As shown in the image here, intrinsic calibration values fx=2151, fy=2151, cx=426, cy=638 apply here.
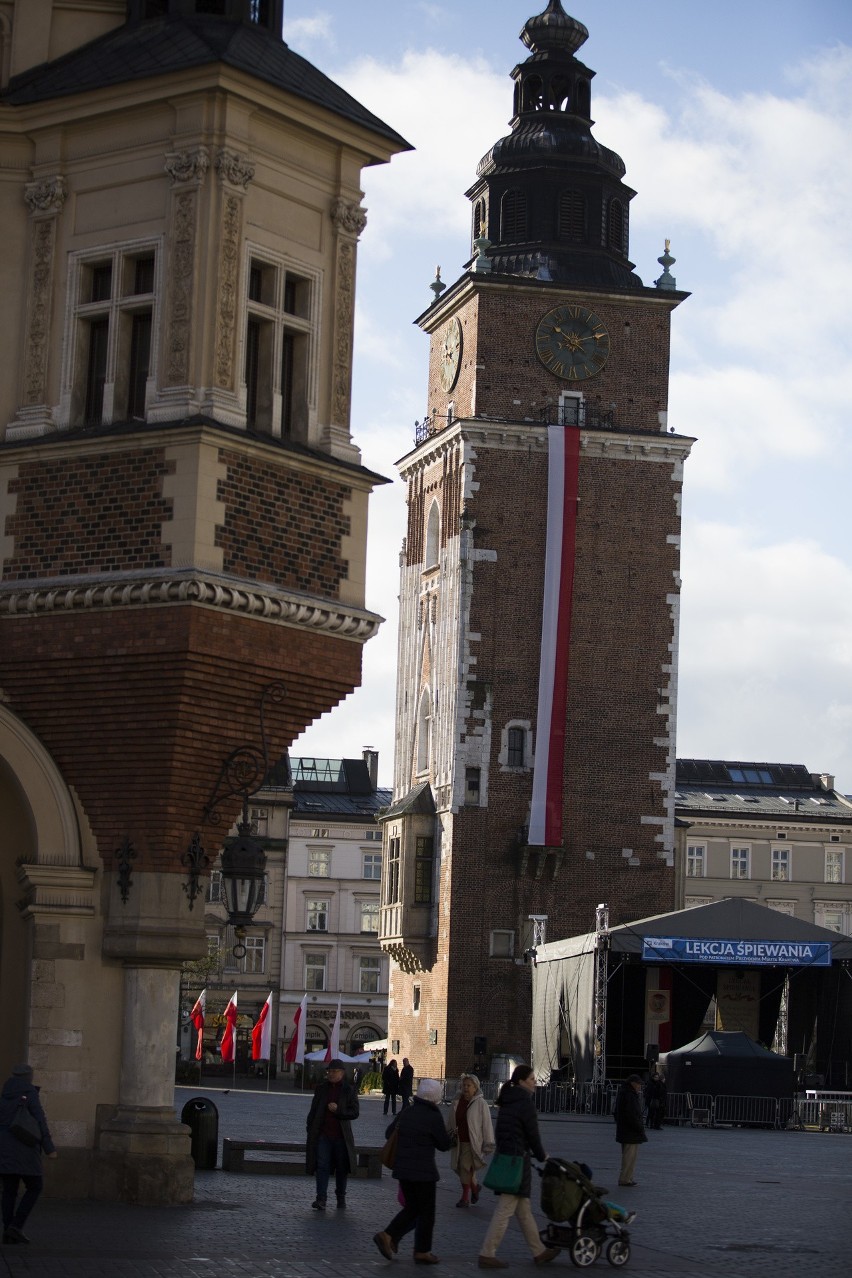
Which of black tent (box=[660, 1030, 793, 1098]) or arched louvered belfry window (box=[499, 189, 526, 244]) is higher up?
arched louvered belfry window (box=[499, 189, 526, 244])

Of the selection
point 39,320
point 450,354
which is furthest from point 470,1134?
point 450,354

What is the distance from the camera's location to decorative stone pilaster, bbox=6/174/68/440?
21484mm

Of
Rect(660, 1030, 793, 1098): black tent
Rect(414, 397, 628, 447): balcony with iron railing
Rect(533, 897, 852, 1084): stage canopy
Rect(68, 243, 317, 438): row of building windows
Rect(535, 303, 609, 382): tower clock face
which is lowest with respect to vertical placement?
Rect(660, 1030, 793, 1098): black tent

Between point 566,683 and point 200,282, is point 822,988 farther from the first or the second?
point 200,282

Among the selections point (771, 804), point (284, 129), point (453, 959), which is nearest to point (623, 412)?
point (453, 959)

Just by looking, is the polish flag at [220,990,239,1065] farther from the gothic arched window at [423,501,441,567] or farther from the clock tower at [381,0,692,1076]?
the gothic arched window at [423,501,441,567]

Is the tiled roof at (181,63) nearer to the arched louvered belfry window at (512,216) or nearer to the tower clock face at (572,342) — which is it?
the tower clock face at (572,342)

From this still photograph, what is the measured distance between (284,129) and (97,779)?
6704 millimetres

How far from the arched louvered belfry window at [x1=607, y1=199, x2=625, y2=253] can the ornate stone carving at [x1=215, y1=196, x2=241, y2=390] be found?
5433 centimetres

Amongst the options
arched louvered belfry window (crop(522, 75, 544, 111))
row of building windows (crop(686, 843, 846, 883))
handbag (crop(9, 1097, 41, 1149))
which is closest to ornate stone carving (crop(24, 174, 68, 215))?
handbag (crop(9, 1097, 41, 1149))

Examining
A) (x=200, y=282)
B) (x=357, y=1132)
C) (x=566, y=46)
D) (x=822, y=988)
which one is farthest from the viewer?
(x=566, y=46)

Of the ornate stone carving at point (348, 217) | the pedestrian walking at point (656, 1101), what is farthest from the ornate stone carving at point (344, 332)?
the pedestrian walking at point (656, 1101)

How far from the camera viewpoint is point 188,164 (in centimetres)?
2059

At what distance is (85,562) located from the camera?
2070 cm
